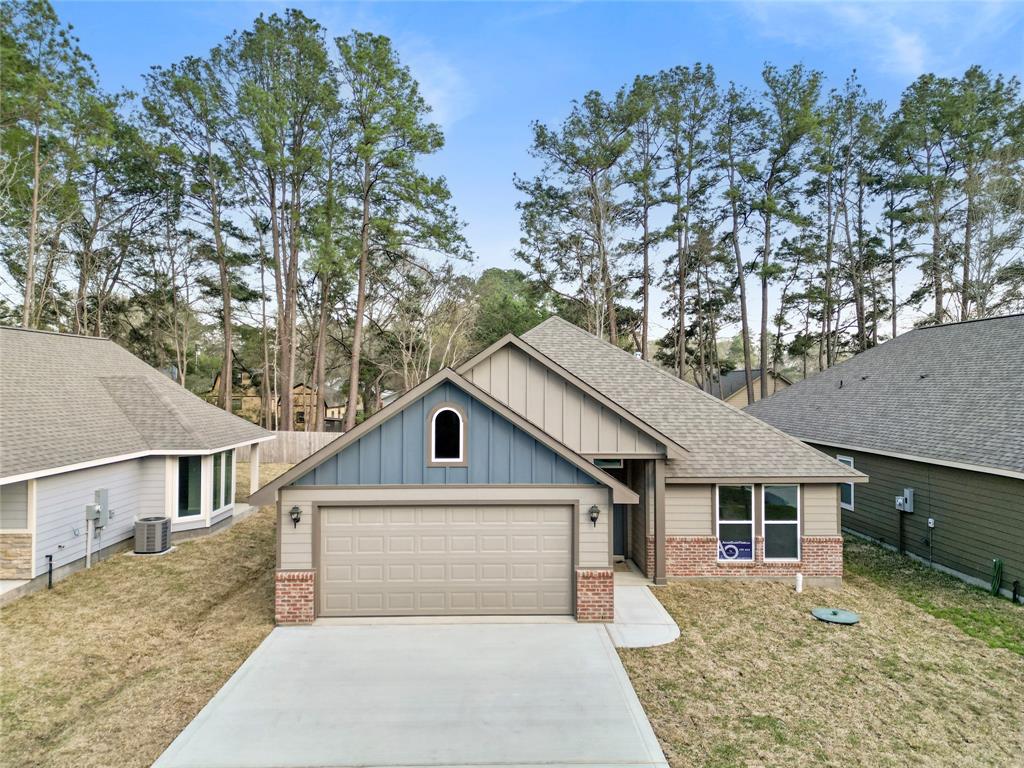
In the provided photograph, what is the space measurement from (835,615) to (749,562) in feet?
6.53

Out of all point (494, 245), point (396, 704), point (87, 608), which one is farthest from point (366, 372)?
point (396, 704)

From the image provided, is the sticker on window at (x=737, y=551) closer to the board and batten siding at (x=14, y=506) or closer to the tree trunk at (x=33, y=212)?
the board and batten siding at (x=14, y=506)

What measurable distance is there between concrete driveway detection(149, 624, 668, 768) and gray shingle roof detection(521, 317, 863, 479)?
182 inches

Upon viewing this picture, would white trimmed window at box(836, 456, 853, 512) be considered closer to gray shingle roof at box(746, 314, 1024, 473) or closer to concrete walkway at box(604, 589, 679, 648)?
gray shingle roof at box(746, 314, 1024, 473)

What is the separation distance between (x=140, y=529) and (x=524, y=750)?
1118cm

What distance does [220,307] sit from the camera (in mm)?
33594

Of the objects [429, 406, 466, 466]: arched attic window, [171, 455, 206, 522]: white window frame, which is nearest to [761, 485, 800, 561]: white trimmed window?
[429, 406, 466, 466]: arched attic window

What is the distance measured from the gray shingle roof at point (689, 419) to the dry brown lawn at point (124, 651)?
7.86 meters

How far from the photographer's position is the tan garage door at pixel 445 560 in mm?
9195

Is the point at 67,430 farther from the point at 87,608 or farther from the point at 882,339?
the point at 882,339

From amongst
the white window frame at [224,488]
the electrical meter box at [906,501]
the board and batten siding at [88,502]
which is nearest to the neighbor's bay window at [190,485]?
the white window frame at [224,488]

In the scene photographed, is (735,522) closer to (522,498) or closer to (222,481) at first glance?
(522,498)

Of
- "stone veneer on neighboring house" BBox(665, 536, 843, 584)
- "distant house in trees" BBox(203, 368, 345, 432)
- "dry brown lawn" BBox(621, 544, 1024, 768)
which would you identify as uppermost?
"distant house in trees" BBox(203, 368, 345, 432)

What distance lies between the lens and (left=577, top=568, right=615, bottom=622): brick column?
912 centimetres
